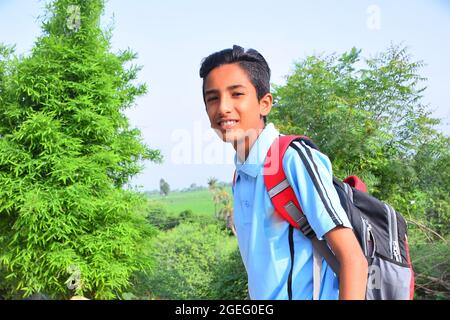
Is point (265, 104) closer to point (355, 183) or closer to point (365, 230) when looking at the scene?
point (355, 183)

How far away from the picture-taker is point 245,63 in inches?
40.0

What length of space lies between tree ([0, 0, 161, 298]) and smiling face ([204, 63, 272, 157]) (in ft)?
12.8

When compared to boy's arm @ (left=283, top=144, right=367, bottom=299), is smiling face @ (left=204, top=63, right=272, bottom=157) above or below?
above

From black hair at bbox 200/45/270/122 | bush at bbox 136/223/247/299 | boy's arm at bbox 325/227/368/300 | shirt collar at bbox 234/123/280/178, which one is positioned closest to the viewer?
boy's arm at bbox 325/227/368/300

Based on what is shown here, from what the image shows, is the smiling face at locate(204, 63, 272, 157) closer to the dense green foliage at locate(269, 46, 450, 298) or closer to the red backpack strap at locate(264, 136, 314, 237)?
the red backpack strap at locate(264, 136, 314, 237)

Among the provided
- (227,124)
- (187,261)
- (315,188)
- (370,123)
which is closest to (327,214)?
(315,188)

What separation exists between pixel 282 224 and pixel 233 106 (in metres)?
0.30

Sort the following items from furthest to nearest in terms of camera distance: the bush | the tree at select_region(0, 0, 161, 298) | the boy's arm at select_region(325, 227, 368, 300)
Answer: the bush → the tree at select_region(0, 0, 161, 298) → the boy's arm at select_region(325, 227, 368, 300)

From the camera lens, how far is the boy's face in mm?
949

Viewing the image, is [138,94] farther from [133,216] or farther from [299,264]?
[299,264]

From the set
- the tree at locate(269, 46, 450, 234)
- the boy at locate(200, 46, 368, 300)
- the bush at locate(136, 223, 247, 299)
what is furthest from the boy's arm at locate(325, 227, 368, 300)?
the bush at locate(136, 223, 247, 299)

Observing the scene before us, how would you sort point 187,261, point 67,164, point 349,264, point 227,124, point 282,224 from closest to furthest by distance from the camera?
point 349,264 → point 282,224 → point 227,124 → point 67,164 → point 187,261
